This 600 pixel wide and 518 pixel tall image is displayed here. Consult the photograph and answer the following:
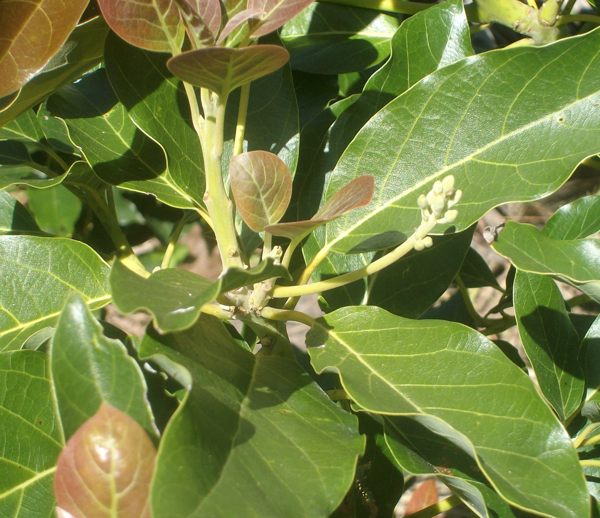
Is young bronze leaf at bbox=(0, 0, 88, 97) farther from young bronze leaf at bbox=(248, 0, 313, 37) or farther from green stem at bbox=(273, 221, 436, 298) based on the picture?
green stem at bbox=(273, 221, 436, 298)

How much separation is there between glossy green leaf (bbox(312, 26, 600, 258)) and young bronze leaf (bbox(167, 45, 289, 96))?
26cm

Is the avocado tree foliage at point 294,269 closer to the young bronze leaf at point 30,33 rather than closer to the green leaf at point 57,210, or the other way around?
the young bronze leaf at point 30,33

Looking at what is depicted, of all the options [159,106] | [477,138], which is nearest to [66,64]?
[159,106]

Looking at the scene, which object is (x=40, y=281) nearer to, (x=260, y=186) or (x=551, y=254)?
(x=260, y=186)

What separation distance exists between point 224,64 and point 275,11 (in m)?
0.10

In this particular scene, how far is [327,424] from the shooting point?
0.87 meters

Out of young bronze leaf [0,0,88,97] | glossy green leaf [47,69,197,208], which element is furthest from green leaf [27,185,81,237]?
young bronze leaf [0,0,88,97]

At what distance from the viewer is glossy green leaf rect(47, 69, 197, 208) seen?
1.10 meters

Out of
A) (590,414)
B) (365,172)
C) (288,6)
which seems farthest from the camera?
(590,414)

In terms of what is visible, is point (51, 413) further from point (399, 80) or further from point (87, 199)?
point (399, 80)

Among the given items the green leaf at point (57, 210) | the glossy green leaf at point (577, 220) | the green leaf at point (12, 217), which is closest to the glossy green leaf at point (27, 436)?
the green leaf at point (12, 217)

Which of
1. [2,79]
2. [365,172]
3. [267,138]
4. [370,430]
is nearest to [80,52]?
[2,79]

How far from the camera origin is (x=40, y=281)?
107 centimetres

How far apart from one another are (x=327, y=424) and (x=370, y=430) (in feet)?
1.42
